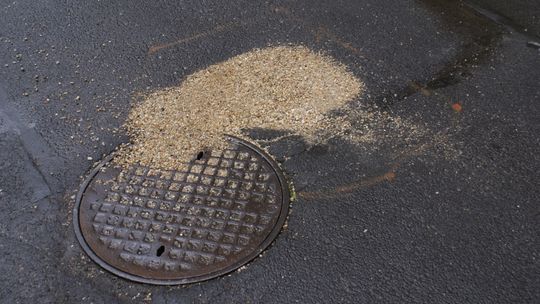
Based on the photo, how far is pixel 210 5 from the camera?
516 cm

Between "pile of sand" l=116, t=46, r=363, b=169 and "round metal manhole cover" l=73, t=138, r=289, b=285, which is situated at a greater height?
"pile of sand" l=116, t=46, r=363, b=169

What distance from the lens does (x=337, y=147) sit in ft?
11.9

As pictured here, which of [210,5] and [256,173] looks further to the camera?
[210,5]

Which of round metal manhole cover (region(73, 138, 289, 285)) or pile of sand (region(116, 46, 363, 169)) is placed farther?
pile of sand (region(116, 46, 363, 169))

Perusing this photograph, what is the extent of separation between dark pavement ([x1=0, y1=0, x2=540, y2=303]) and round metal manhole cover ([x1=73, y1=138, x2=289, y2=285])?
0.09 metres

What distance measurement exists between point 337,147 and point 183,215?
1143 millimetres

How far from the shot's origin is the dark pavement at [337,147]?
2.88 m

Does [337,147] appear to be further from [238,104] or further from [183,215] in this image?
[183,215]

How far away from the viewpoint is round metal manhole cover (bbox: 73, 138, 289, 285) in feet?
9.77

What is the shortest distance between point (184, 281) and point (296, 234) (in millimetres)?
691

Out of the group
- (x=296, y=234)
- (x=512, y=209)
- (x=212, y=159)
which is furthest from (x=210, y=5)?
(x=512, y=209)

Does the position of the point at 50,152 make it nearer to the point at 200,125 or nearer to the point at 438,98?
the point at 200,125

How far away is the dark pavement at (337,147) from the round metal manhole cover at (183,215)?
87 mm

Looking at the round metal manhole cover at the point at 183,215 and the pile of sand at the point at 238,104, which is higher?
the pile of sand at the point at 238,104
